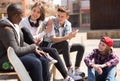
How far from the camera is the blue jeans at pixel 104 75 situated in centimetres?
438

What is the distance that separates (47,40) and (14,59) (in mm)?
1628

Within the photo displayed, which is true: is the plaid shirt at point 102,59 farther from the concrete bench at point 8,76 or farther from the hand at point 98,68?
the concrete bench at point 8,76

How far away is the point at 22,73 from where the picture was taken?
3.31 metres

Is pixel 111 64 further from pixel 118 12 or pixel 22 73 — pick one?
pixel 118 12

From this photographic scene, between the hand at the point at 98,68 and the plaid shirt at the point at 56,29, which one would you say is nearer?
the hand at the point at 98,68

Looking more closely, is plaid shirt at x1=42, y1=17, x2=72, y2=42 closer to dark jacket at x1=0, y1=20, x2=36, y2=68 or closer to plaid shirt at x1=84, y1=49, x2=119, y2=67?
plaid shirt at x1=84, y1=49, x2=119, y2=67

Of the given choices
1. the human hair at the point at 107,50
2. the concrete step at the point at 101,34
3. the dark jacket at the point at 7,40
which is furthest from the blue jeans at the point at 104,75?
the concrete step at the point at 101,34

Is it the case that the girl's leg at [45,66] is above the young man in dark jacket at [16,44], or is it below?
below

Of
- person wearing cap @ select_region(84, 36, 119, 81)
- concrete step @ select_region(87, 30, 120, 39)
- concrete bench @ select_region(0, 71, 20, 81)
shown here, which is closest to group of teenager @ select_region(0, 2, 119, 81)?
person wearing cap @ select_region(84, 36, 119, 81)

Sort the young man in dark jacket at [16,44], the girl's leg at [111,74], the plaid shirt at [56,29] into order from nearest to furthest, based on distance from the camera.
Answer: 1. the young man in dark jacket at [16,44]
2. the girl's leg at [111,74]
3. the plaid shirt at [56,29]

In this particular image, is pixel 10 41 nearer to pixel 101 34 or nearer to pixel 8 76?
pixel 8 76

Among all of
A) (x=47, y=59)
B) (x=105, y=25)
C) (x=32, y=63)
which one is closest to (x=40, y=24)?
(x=47, y=59)

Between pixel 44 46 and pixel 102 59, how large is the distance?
83cm

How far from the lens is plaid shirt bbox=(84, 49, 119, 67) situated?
445 cm
